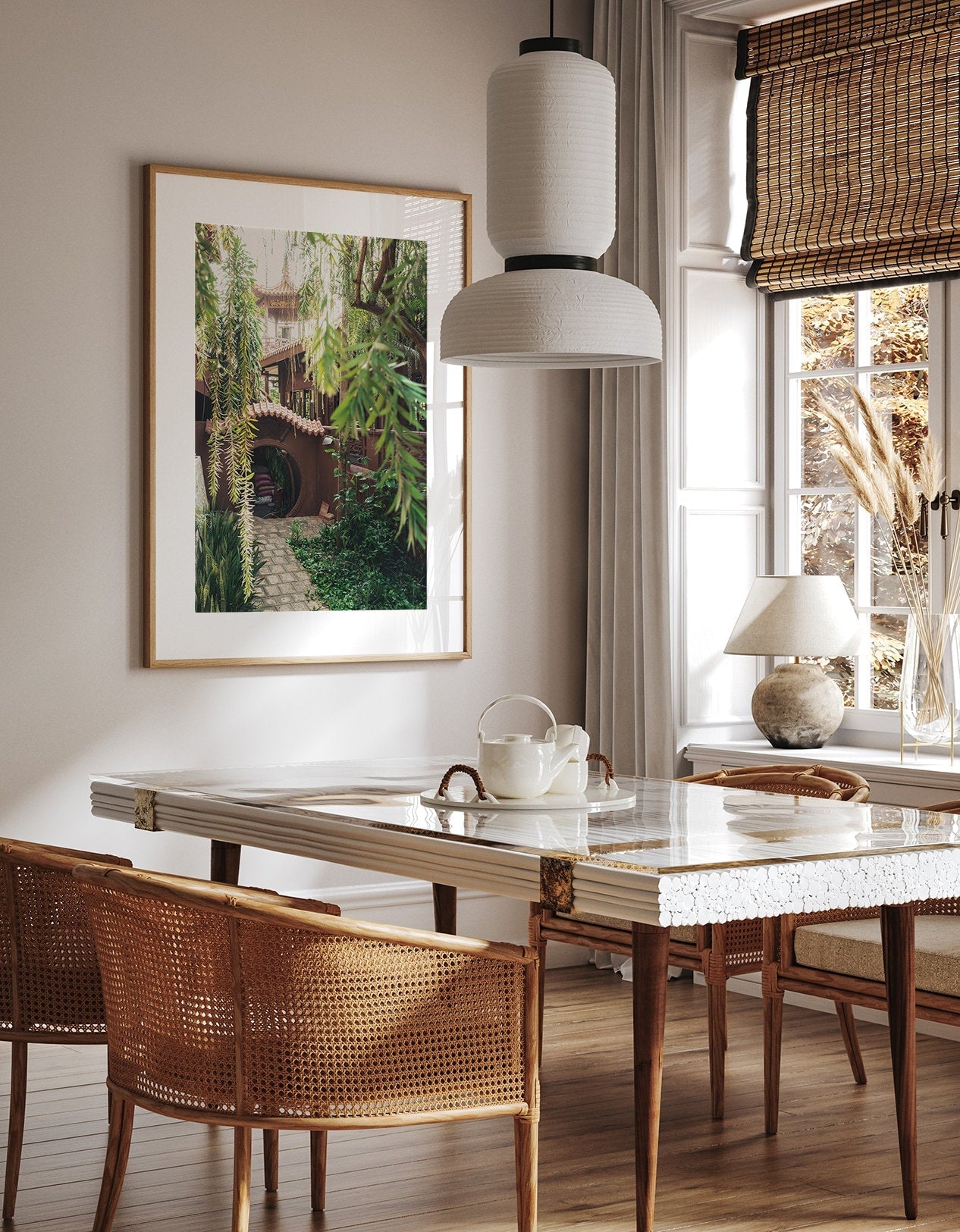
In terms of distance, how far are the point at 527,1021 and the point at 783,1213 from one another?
2.98 ft

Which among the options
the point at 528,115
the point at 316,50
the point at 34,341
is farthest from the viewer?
the point at 316,50

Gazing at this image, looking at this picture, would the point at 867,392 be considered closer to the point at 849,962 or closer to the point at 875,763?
the point at 875,763

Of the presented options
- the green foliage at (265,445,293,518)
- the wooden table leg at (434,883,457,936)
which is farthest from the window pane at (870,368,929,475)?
the wooden table leg at (434,883,457,936)

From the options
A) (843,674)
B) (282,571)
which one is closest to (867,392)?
(843,674)

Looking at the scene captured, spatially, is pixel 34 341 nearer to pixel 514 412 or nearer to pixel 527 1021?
pixel 514 412

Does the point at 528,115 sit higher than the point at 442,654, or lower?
higher

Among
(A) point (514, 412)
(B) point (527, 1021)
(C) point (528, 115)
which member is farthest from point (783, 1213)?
(A) point (514, 412)

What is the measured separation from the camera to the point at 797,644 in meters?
4.78

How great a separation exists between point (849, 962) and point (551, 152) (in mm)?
1681

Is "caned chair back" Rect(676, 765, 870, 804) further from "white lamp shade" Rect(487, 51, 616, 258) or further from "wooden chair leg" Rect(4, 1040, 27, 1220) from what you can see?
"wooden chair leg" Rect(4, 1040, 27, 1220)

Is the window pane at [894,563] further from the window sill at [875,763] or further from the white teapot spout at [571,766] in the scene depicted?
the white teapot spout at [571,766]

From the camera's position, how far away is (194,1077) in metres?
2.57

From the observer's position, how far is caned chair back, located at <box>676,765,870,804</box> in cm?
381

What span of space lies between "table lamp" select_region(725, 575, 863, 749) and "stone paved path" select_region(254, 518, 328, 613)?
50.0 inches
